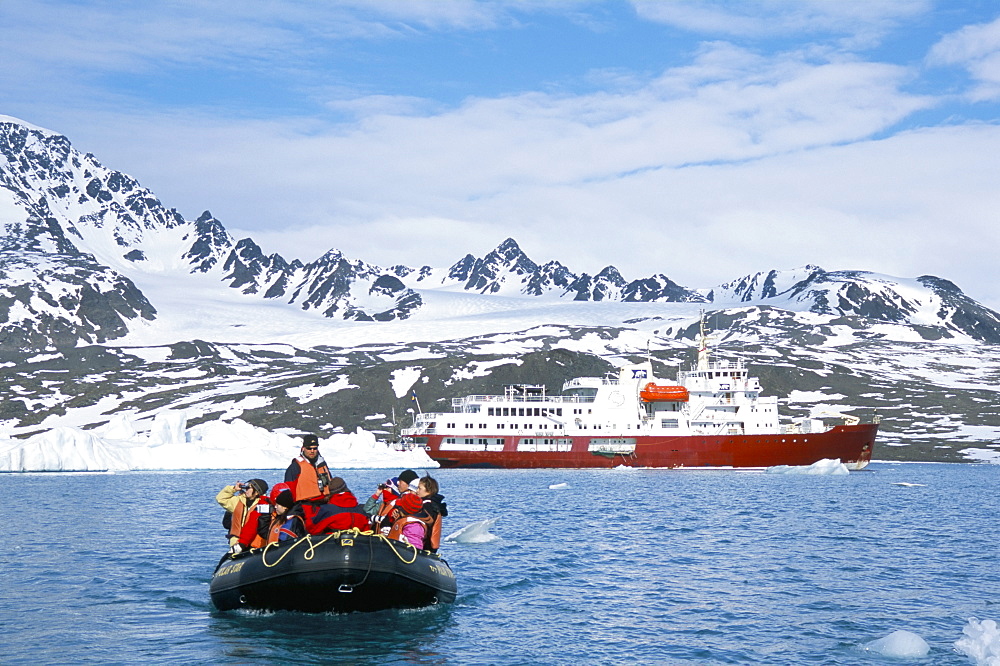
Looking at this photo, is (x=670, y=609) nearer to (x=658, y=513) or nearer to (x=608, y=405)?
(x=658, y=513)

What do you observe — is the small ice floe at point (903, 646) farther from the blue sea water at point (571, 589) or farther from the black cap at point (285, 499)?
the black cap at point (285, 499)

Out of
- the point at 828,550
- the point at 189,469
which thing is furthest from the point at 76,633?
the point at 189,469

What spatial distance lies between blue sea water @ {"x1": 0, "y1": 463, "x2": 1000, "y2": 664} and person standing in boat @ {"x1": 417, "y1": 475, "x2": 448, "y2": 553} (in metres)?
1.76

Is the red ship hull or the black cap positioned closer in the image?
the black cap

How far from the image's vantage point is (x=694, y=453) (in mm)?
100250

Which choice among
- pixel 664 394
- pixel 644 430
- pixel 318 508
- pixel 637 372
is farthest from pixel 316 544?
pixel 637 372

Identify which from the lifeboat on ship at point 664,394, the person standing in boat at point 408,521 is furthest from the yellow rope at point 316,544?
the lifeboat on ship at point 664,394

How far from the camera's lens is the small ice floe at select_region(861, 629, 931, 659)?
67.5 ft

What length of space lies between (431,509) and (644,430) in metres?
79.9

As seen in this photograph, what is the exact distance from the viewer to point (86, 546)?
37344mm

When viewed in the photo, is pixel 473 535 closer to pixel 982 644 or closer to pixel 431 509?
pixel 431 509

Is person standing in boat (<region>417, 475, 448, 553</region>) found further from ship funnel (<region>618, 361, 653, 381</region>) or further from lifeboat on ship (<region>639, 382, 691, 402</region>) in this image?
ship funnel (<region>618, 361, 653, 381</region>)

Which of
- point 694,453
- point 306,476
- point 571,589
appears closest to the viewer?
point 306,476

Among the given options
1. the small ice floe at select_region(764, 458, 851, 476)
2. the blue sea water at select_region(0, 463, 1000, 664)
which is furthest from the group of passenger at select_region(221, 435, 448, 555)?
the small ice floe at select_region(764, 458, 851, 476)
